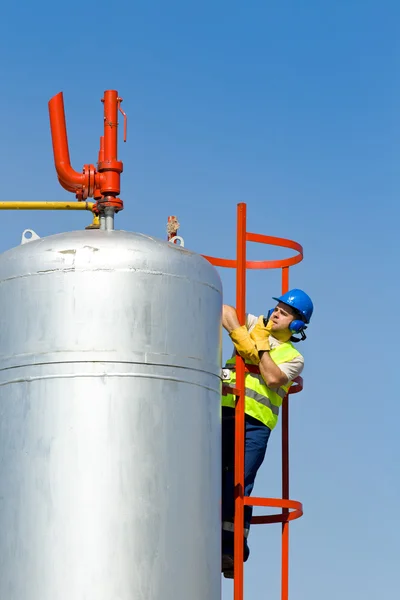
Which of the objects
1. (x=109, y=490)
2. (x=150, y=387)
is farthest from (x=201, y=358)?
(x=109, y=490)

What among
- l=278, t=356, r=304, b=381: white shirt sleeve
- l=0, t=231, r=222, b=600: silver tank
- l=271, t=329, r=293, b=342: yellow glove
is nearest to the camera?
l=0, t=231, r=222, b=600: silver tank

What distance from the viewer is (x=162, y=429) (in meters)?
11.6

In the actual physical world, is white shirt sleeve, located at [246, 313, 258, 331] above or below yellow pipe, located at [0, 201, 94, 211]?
below

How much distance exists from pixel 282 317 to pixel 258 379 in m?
0.76

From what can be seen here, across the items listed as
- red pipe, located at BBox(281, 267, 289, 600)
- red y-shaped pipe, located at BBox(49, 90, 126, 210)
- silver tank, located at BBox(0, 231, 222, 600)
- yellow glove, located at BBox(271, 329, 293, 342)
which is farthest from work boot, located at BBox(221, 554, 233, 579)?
red y-shaped pipe, located at BBox(49, 90, 126, 210)

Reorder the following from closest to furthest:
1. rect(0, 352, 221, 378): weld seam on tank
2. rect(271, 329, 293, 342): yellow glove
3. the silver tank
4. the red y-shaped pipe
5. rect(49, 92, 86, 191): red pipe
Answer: the silver tank → rect(0, 352, 221, 378): weld seam on tank → the red y-shaped pipe → rect(49, 92, 86, 191): red pipe → rect(271, 329, 293, 342): yellow glove

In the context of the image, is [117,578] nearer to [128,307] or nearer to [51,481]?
[51,481]

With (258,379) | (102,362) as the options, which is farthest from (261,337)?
(102,362)

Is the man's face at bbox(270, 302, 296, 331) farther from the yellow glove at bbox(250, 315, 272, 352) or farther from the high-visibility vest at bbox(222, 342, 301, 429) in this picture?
the yellow glove at bbox(250, 315, 272, 352)

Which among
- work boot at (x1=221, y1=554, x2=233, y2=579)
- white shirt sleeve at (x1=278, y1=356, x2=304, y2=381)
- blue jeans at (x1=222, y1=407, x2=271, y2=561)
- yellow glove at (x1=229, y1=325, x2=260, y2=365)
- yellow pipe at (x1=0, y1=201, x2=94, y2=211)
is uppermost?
yellow pipe at (x1=0, y1=201, x2=94, y2=211)

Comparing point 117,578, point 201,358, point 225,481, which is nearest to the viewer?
point 117,578

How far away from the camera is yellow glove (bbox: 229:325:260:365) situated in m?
13.3

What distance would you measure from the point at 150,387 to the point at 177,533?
1.21 m

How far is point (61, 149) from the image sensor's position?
515 inches
